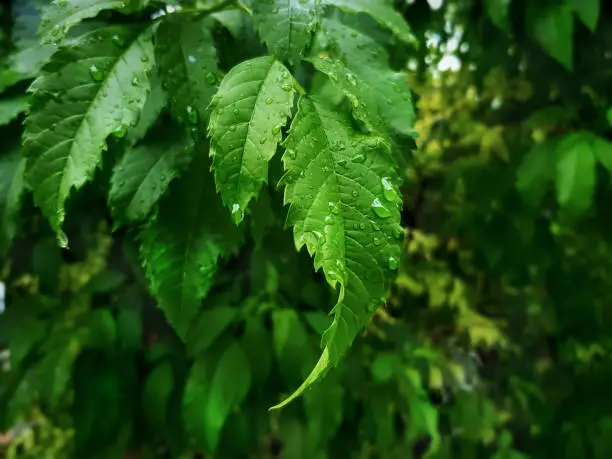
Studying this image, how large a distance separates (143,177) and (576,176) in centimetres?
63

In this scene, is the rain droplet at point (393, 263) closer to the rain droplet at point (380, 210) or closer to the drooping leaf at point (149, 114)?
the rain droplet at point (380, 210)

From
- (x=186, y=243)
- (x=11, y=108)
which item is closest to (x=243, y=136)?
(x=186, y=243)

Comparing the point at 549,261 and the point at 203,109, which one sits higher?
the point at 203,109

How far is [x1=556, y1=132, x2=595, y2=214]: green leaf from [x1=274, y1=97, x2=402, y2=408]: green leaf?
1.80 ft

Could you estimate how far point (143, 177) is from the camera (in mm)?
468

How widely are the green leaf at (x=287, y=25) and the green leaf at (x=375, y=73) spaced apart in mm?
31

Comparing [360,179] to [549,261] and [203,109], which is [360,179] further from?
[549,261]

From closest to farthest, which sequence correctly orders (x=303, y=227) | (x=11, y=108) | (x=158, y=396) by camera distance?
1. (x=303, y=227)
2. (x=11, y=108)
3. (x=158, y=396)

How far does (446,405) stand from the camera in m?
1.17

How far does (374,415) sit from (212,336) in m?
0.34

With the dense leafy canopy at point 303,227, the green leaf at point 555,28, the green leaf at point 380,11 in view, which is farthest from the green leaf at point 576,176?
the green leaf at point 380,11

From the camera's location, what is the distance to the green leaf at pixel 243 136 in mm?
342

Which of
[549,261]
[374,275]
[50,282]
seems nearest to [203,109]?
[374,275]

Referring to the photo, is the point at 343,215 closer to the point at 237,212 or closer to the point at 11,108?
the point at 237,212
